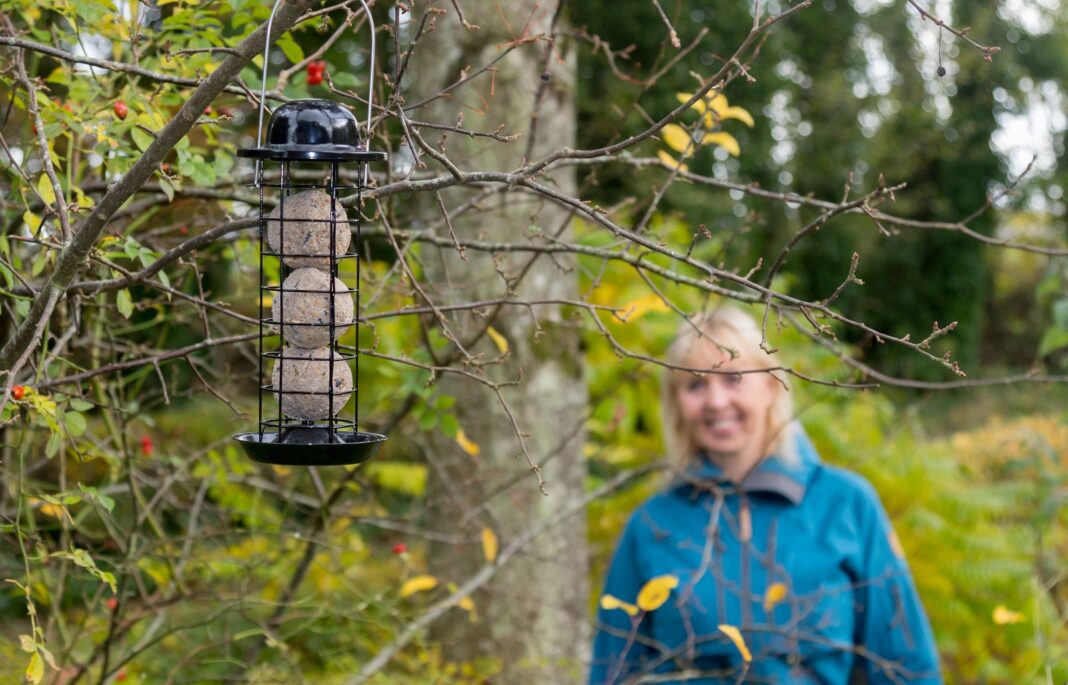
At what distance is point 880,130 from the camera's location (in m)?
16.3

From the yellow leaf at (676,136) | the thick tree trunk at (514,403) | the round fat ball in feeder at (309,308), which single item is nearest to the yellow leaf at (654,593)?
the thick tree trunk at (514,403)

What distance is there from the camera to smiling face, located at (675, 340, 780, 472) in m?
3.33

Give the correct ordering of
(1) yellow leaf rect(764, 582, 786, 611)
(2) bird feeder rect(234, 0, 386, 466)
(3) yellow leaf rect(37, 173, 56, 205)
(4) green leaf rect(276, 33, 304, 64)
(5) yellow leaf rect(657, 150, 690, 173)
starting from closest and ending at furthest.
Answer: (2) bird feeder rect(234, 0, 386, 466)
(3) yellow leaf rect(37, 173, 56, 205)
(4) green leaf rect(276, 33, 304, 64)
(5) yellow leaf rect(657, 150, 690, 173)
(1) yellow leaf rect(764, 582, 786, 611)

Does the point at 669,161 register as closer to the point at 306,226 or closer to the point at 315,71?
the point at 315,71

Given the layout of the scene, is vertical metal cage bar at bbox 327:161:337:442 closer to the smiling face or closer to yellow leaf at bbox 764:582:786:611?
yellow leaf at bbox 764:582:786:611

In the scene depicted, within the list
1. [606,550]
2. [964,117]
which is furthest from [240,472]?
[964,117]

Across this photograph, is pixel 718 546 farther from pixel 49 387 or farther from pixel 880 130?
pixel 880 130

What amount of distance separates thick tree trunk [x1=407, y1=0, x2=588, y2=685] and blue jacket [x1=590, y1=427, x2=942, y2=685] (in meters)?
0.24

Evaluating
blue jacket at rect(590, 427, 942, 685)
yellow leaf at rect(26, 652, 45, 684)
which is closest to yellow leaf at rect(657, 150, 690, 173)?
blue jacket at rect(590, 427, 942, 685)

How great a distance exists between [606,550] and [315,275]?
4.14m

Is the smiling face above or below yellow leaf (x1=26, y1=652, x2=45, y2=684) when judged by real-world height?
above

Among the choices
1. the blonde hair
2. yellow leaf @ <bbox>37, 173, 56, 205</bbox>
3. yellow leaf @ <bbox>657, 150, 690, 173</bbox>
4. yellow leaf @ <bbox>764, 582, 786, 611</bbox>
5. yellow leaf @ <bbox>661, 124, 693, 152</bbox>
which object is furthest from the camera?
the blonde hair

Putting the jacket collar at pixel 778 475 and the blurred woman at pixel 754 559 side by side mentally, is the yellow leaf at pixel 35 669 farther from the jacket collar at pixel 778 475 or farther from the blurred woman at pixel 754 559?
the jacket collar at pixel 778 475

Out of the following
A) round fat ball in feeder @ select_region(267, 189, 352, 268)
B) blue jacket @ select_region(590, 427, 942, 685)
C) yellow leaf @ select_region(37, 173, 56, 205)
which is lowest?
blue jacket @ select_region(590, 427, 942, 685)
